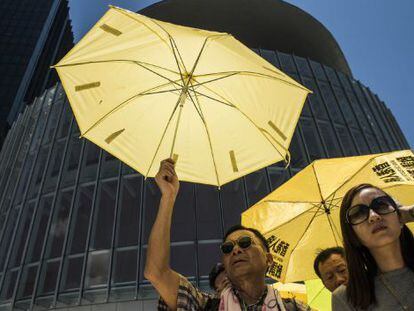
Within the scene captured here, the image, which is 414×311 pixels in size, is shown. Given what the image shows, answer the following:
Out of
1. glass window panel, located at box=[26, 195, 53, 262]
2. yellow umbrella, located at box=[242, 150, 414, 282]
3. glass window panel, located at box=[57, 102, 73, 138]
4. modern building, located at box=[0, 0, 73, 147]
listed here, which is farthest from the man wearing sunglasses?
modern building, located at box=[0, 0, 73, 147]

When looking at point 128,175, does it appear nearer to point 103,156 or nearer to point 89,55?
point 103,156

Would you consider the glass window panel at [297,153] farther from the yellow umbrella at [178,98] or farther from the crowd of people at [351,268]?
the crowd of people at [351,268]

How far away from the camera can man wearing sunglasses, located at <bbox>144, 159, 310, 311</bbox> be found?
216 cm

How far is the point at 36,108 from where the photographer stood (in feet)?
72.8

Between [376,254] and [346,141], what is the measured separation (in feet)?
57.8

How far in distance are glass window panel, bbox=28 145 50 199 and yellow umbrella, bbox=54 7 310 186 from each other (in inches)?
618

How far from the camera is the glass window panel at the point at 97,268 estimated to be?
14.0 meters

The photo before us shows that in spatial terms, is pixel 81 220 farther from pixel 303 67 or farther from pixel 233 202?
pixel 303 67

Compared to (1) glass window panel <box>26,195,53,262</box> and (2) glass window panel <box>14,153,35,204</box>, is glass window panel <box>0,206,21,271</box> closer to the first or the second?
(2) glass window panel <box>14,153,35,204</box>

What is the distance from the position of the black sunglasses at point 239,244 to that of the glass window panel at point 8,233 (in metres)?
17.3

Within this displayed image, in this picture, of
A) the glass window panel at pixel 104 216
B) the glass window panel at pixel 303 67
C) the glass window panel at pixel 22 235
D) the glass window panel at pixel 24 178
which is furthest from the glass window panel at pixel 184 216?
the glass window panel at pixel 303 67

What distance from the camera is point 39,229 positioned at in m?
16.6

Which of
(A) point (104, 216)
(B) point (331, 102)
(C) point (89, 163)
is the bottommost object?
(A) point (104, 216)

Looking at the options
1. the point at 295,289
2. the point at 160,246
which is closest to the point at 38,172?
the point at 295,289
